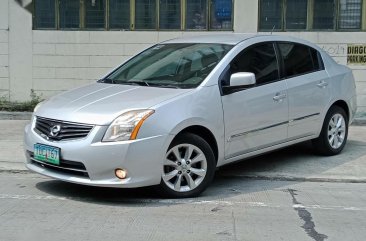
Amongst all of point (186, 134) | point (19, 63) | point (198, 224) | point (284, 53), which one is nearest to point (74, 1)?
point (19, 63)

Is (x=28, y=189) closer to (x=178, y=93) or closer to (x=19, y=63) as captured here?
(x=178, y=93)

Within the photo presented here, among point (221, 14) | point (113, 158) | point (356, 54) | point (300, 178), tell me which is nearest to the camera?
point (113, 158)

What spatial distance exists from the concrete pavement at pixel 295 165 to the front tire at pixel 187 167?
3.77 ft

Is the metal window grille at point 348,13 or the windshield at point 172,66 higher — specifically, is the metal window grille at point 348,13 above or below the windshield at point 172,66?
above

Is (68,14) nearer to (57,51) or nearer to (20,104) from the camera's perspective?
(57,51)

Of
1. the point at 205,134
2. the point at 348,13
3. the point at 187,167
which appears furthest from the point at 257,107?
the point at 348,13

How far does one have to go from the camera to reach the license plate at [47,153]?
18.0 feet

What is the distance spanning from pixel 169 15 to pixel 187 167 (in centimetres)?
609

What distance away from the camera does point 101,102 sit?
18.7ft

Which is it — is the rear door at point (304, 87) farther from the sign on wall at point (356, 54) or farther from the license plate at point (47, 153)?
the sign on wall at point (356, 54)

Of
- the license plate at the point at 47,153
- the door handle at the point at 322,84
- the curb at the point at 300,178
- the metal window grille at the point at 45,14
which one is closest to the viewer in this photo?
the license plate at the point at 47,153

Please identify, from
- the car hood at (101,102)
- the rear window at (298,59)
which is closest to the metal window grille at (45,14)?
the car hood at (101,102)

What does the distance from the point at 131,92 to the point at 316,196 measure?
90.2 inches

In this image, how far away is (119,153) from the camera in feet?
17.3
